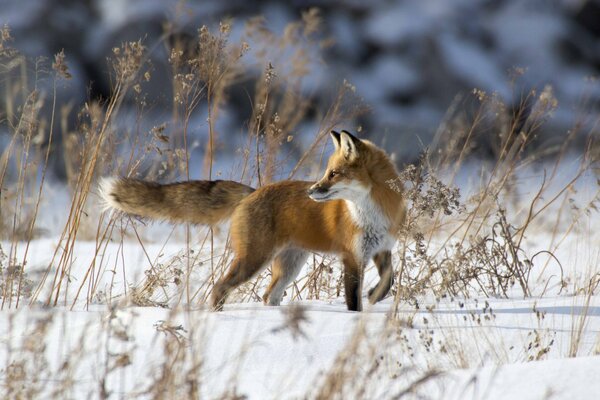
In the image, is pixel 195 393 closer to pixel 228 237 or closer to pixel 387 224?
pixel 387 224

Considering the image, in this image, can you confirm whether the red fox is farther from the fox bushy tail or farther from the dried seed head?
the dried seed head

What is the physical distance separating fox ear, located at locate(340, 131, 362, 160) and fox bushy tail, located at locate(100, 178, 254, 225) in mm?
641

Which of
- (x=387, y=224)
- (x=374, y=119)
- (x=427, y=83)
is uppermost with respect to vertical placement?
(x=427, y=83)

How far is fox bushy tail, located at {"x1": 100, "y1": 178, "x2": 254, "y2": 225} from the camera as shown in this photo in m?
4.47

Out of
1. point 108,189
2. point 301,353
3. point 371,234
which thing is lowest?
point 301,353

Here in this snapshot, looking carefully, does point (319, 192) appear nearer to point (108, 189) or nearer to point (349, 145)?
point (349, 145)

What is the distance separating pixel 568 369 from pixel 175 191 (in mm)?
2826

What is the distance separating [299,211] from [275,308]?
946 mm

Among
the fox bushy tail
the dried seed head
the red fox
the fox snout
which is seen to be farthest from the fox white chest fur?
the dried seed head

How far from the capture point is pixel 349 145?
4.45m

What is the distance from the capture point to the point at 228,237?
488 centimetres

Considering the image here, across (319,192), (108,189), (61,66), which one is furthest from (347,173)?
(61,66)

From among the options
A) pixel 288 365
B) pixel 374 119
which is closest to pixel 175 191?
pixel 288 365

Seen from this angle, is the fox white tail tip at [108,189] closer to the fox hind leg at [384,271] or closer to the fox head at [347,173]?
the fox head at [347,173]
